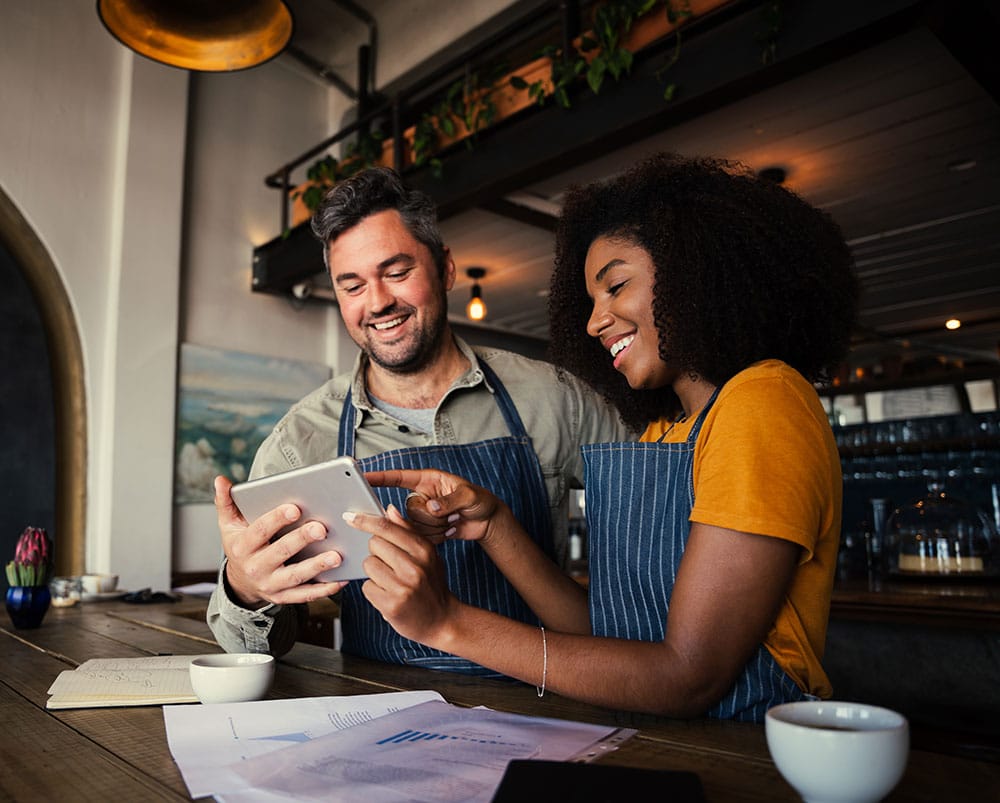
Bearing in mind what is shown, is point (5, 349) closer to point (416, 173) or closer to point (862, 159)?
point (416, 173)

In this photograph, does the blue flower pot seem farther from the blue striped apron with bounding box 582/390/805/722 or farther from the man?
the blue striped apron with bounding box 582/390/805/722

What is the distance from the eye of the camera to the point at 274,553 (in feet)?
4.07

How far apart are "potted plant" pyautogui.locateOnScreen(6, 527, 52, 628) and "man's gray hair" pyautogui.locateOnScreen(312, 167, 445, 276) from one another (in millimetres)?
1160

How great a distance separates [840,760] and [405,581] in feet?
1.95

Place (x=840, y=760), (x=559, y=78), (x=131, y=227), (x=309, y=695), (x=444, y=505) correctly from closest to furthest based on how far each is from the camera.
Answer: (x=840, y=760)
(x=309, y=695)
(x=444, y=505)
(x=559, y=78)
(x=131, y=227)

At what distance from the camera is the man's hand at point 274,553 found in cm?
121

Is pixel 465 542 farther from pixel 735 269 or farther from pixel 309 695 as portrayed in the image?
pixel 735 269

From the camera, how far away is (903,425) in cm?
403

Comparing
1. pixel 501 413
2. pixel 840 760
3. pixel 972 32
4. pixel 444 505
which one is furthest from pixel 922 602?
pixel 840 760

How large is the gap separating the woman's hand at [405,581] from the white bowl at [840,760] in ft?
1.71

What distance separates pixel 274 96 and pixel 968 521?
5559 mm

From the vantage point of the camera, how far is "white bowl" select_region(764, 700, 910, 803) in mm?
642

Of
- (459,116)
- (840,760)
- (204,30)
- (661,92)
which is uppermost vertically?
(459,116)

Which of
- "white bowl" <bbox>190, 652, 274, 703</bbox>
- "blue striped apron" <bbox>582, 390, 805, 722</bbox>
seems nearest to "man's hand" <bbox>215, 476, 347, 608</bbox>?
"white bowl" <bbox>190, 652, 274, 703</bbox>
